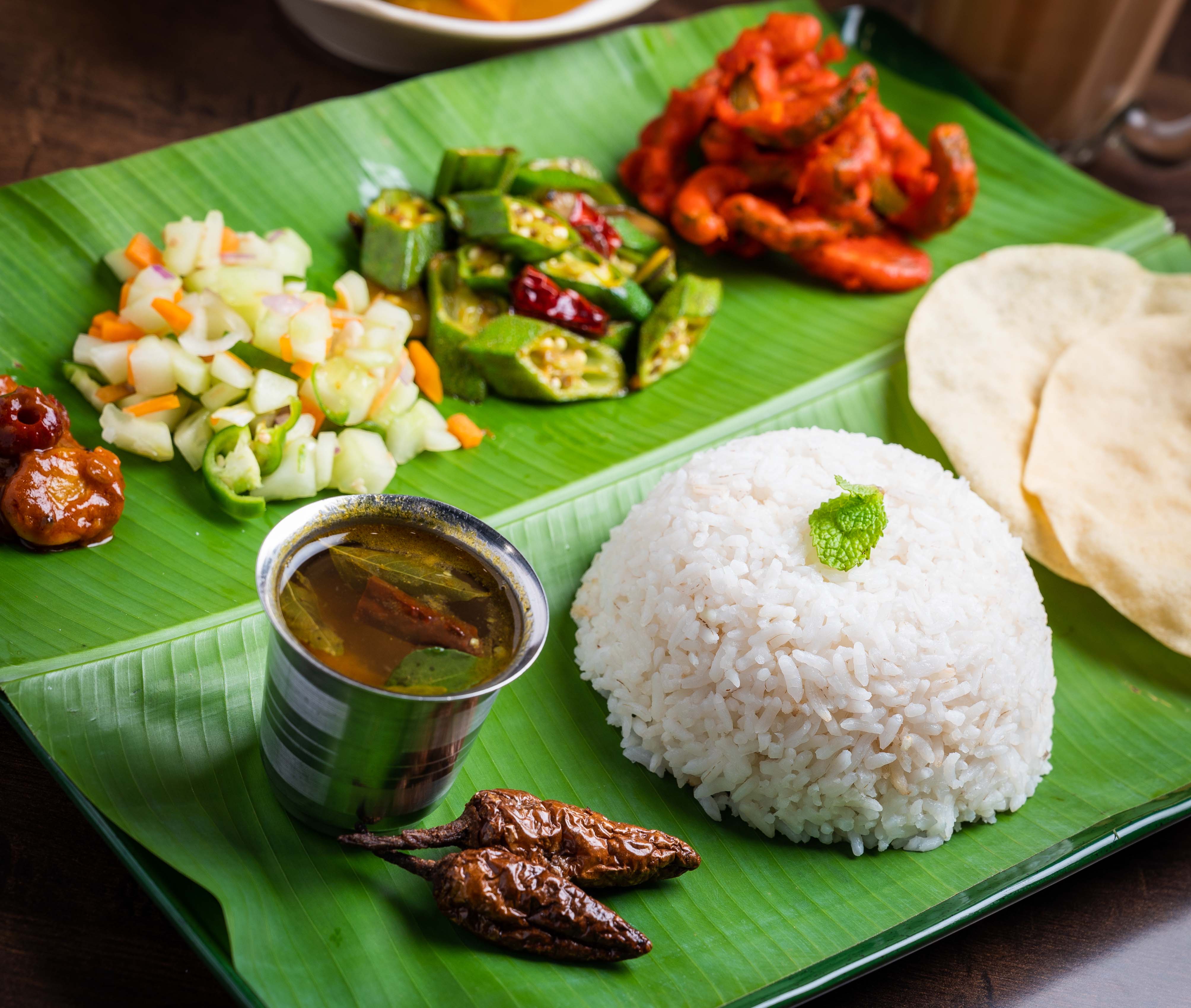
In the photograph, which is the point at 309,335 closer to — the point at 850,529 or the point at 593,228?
the point at 593,228

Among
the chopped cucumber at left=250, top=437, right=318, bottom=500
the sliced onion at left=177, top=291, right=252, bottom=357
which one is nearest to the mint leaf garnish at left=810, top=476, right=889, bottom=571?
the chopped cucumber at left=250, top=437, right=318, bottom=500

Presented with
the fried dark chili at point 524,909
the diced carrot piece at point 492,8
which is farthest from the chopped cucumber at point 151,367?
the diced carrot piece at point 492,8

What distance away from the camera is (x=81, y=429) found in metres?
2.71

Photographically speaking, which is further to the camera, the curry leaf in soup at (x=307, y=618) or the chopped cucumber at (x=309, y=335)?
the chopped cucumber at (x=309, y=335)

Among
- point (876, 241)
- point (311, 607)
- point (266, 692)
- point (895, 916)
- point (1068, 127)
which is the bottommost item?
point (895, 916)

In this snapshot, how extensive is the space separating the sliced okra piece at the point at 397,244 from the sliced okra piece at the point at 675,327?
735 mm

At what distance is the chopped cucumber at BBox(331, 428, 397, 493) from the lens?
280 cm

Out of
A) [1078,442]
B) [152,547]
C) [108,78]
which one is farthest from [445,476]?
[108,78]

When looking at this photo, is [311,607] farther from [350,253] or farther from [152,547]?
[350,253]

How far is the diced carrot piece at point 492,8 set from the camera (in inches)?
155

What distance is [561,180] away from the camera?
11.8ft

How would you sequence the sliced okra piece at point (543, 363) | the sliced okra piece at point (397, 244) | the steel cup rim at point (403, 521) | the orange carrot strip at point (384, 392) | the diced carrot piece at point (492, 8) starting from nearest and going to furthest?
the steel cup rim at point (403, 521) → the orange carrot strip at point (384, 392) → the sliced okra piece at point (543, 363) → the sliced okra piece at point (397, 244) → the diced carrot piece at point (492, 8)

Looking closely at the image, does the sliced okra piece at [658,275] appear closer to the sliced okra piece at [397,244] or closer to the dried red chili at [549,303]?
the dried red chili at [549,303]

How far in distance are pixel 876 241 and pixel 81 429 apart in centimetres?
278
